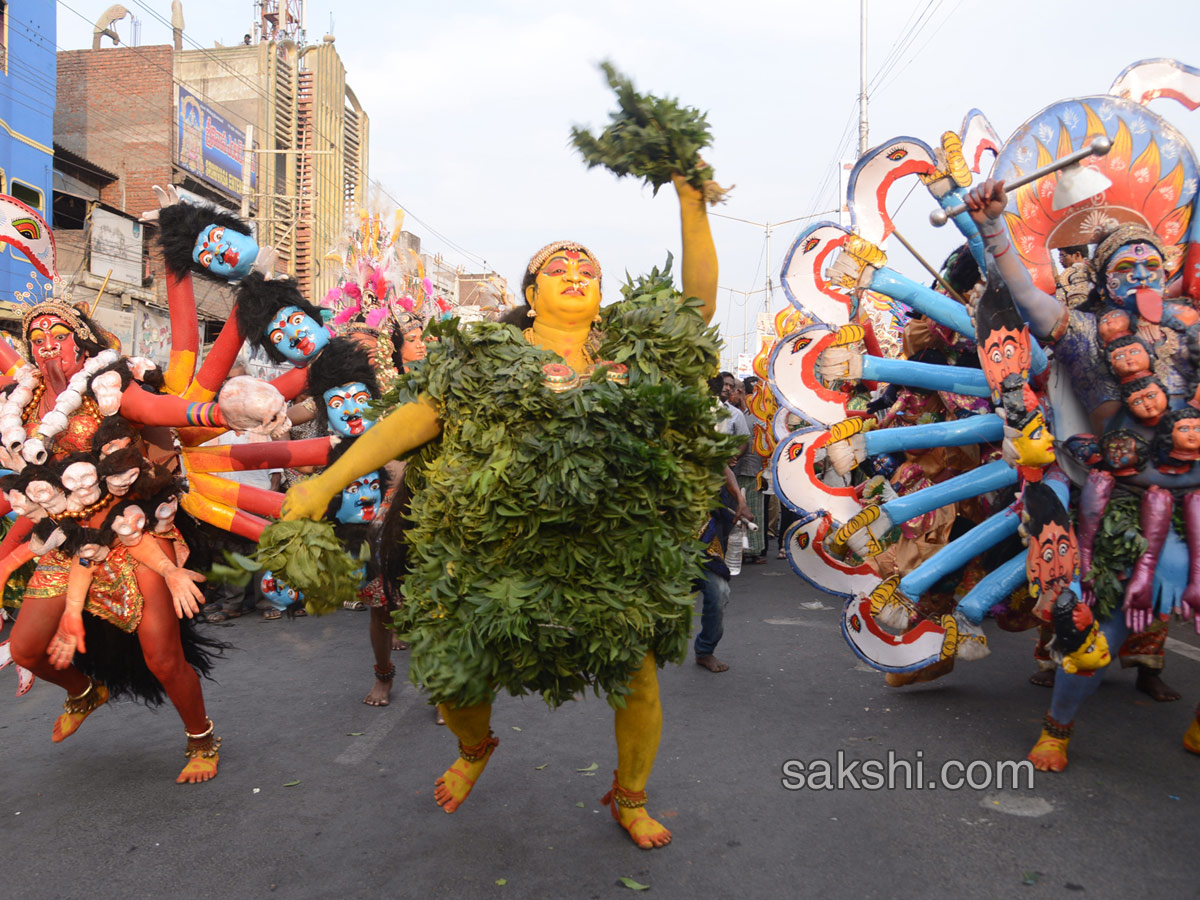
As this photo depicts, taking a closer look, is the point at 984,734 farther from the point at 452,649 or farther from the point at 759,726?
the point at 452,649

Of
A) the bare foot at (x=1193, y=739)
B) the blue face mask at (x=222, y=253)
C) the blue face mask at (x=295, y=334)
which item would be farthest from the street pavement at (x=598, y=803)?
the blue face mask at (x=222, y=253)

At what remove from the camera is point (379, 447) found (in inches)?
121

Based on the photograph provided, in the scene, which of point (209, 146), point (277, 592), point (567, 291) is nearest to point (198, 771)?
point (277, 592)

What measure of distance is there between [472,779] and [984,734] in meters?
2.62

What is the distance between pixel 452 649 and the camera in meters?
2.90

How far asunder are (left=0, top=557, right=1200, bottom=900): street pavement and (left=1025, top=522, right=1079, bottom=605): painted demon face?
0.88 m

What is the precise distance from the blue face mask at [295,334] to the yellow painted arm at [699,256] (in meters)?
1.77

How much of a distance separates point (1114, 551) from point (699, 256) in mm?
2129

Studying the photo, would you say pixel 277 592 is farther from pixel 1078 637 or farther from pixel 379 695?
pixel 1078 637

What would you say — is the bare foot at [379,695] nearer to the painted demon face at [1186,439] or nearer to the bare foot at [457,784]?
the bare foot at [457,784]

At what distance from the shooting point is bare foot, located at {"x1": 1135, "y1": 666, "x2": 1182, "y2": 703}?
4727 mm

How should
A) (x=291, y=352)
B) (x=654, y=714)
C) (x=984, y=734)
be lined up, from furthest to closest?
(x=984, y=734) < (x=291, y=352) < (x=654, y=714)

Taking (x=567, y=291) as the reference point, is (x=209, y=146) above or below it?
above

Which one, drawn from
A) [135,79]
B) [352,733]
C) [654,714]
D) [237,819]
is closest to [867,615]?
[654,714]
